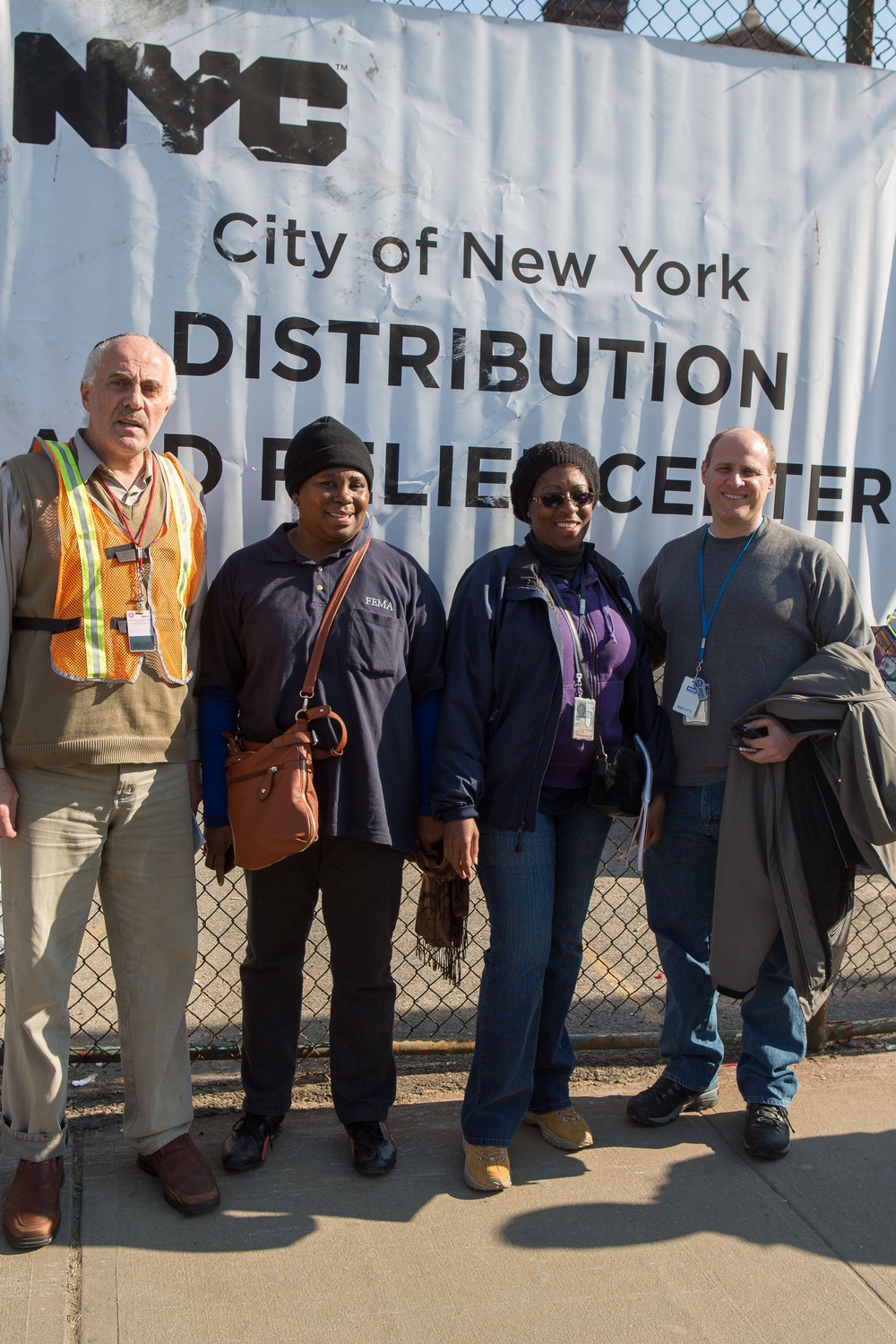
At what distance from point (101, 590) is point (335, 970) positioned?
1142mm

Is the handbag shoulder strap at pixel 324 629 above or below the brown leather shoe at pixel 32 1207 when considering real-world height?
above

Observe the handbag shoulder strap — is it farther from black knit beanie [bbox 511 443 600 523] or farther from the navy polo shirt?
black knit beanie [bbox 511 443 600 523]

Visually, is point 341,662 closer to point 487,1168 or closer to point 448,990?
point 487,1168

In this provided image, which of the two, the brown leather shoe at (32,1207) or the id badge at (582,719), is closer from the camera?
the brown leather shoe at (32,1207)

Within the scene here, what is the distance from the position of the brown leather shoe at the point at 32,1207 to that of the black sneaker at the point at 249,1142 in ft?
1.42

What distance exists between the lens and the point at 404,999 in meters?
4.29

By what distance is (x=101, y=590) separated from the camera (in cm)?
Result: 258

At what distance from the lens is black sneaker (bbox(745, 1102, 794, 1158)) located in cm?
304

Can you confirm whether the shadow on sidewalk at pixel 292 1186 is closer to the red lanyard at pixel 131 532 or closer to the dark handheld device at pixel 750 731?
the dark handheld device at pixel 750 731

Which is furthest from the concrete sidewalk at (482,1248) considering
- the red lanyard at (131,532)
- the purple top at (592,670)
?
the red lanyard at (131,532)

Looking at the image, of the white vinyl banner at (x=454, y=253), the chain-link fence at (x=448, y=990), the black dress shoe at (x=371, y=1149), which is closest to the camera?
the black dress shoe at (x=371, y=1149)

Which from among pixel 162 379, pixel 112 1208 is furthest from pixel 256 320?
pixel 112 1208

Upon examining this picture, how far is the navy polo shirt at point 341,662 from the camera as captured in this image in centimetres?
273

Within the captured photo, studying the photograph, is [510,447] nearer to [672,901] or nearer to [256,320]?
[256,320]
